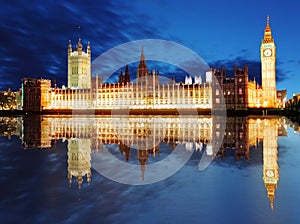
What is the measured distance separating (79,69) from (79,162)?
106m

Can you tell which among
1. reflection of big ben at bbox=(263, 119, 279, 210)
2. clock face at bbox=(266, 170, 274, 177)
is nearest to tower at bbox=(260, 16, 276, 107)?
reflection of big ben at bbox=(263, 119, 279, 210)

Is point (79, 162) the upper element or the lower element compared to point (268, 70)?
lower

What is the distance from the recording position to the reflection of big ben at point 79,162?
8.66 metres

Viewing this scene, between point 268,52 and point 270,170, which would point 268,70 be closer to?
point 268,52

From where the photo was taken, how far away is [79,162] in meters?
10.5

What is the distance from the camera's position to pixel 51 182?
791cm

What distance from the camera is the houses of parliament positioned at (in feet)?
257

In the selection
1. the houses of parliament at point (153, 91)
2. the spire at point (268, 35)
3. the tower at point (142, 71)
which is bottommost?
the houses of parliament at point (153, 91)

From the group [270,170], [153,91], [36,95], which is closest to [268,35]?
[153,91]

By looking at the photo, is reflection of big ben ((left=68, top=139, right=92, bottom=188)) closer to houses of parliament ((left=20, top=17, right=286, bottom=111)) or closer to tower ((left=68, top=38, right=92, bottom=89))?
houses of parliament ((left=20, top=17, right=286, bottom=111))

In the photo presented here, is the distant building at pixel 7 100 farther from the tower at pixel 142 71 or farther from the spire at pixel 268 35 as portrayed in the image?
the spire at pixel 268 35

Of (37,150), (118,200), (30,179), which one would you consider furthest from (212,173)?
(37,150)

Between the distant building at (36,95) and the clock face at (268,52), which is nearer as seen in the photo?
the clock face at (268,52)

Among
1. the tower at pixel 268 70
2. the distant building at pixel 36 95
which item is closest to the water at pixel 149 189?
the tower at pixel 268 70
